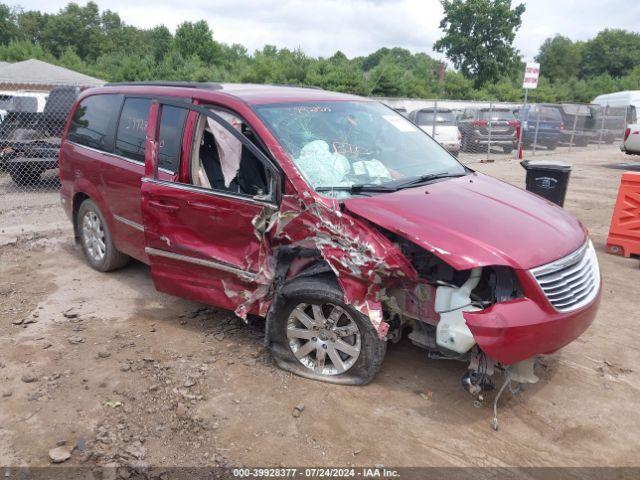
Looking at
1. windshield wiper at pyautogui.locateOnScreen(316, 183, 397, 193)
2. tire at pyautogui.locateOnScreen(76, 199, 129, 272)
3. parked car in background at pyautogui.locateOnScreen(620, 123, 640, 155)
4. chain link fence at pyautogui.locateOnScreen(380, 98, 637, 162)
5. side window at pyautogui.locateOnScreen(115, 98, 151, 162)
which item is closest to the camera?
windshield wiper at pyautogui.locateOnScreen(316, 183, 397, 193)

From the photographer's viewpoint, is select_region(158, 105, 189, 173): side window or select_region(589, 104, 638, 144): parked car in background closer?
select_region(158, 105, 189, 173): side window

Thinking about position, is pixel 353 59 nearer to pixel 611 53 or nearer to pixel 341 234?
pixel 341 234

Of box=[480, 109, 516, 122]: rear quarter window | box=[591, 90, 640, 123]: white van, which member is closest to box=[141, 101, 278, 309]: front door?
box=[480, 109, 516, 122]: rear quarter window

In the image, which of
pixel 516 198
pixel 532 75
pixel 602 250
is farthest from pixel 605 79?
pixel 516 198

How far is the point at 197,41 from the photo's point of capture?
40.2m

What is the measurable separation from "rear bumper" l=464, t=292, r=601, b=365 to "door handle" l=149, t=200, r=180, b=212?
2.35 metres

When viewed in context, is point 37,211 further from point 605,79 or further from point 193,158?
point 605,79

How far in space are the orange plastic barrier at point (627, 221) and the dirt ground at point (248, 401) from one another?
1700 millimetres

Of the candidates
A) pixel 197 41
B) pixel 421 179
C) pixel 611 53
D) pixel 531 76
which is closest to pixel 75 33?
pixel 197 41

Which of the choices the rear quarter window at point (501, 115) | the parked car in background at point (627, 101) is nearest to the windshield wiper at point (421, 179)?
the rear quarter window at point (501, 115)

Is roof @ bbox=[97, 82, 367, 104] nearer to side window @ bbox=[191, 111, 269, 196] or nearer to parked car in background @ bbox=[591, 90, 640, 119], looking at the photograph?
side window @ bbox=[191, 111, 269, 196]

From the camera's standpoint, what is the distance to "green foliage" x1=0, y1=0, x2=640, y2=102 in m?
31.2

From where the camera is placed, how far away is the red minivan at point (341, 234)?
3197 millimetres

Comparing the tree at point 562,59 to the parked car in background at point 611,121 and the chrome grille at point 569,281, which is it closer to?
the parked car in background at point 611,121
